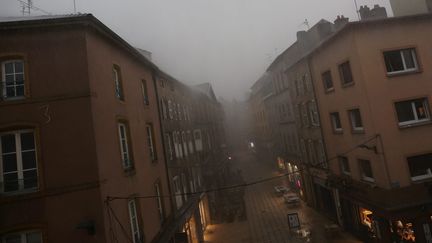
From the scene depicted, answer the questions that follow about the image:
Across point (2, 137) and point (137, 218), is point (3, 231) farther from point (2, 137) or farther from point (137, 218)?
point (137, 218)

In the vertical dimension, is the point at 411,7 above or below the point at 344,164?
above

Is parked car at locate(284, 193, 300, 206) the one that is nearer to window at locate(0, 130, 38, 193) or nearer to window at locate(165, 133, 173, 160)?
window at locate(165, 133, 173, 160)

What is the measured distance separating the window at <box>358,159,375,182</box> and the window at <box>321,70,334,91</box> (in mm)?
5456

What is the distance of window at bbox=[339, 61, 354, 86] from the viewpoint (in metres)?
17.7

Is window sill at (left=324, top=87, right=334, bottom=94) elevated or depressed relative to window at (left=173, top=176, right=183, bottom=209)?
elevated

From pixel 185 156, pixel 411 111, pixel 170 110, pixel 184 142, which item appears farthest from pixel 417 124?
pixel 184 142

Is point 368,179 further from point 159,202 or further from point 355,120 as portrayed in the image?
point 159,202

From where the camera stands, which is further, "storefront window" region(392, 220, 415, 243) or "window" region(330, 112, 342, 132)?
"window" region(330, 112, 342, 132)

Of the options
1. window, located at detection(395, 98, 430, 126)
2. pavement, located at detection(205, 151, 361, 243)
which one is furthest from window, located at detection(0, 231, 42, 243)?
window, located at detection(395, 98, 430, 126)

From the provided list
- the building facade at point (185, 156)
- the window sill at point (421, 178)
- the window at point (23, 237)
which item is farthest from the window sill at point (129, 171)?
the window sill at point (421, 178)

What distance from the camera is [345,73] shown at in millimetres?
18250

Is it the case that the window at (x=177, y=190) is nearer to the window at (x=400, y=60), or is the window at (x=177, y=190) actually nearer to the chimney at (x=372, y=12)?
the window at (x=400, y=60)

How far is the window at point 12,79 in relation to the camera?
31.6 feet

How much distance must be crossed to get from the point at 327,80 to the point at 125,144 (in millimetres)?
14998
